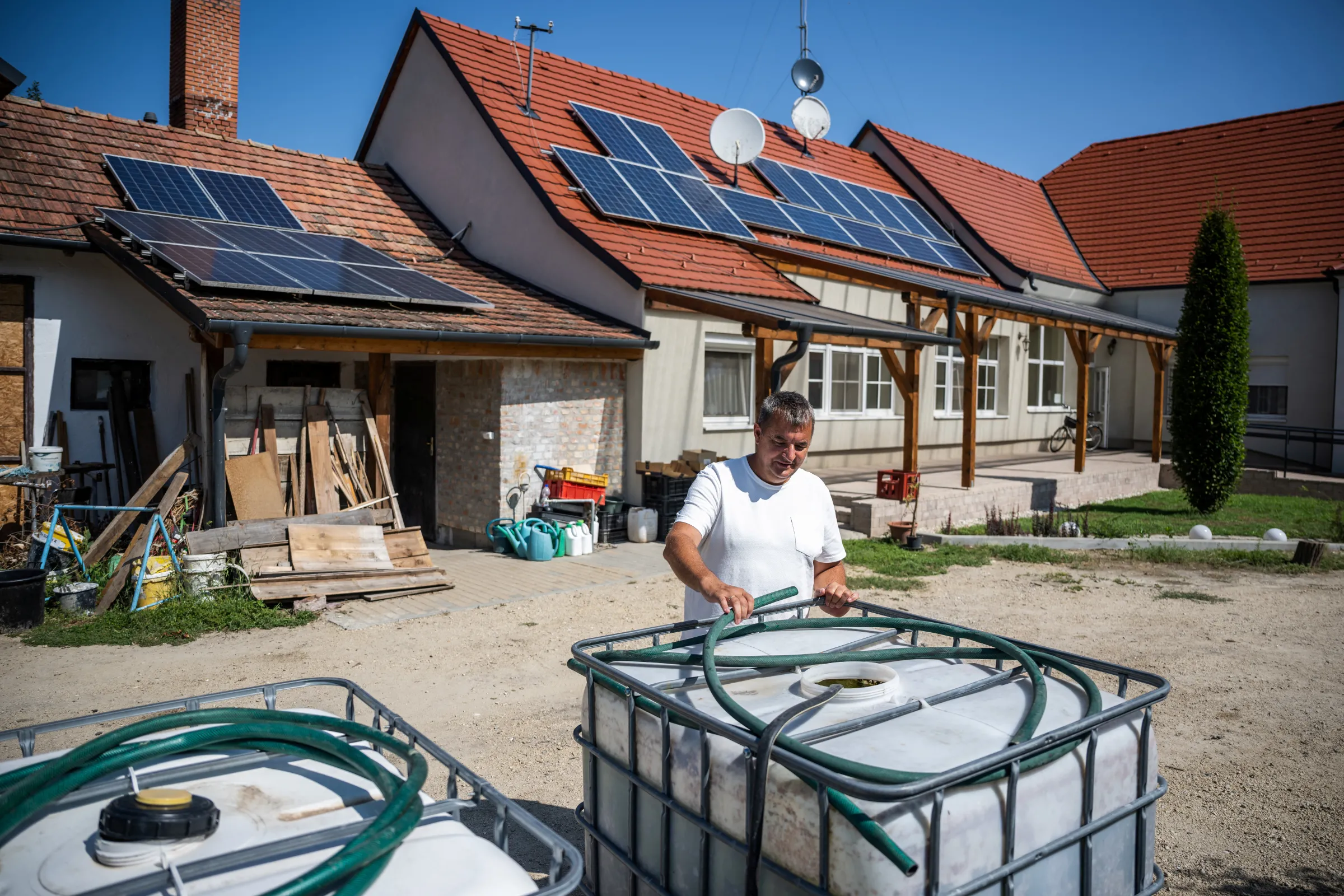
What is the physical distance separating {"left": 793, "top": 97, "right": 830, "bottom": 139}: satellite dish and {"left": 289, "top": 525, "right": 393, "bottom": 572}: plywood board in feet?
44.6

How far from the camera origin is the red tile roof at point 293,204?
383 inches

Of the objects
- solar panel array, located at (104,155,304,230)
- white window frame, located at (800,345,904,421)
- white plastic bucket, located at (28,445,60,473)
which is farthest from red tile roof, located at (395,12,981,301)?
white plastic bucket, located at (28,445,60,473)

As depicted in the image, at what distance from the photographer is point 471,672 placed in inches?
258

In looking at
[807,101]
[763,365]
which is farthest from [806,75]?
[763,365]

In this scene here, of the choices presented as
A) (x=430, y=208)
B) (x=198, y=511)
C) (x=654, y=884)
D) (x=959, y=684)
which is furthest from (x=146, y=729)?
(x=430, y=208)

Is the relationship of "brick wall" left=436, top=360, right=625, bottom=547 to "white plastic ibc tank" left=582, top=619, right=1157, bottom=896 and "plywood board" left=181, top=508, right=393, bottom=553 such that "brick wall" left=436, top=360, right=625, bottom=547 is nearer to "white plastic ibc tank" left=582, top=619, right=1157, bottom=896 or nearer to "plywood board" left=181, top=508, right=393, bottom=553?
"plywood board" left=181, top=508, right=393, bottom=553

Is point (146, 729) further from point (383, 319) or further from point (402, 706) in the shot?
point (383, 319)

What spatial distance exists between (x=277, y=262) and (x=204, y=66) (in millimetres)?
7078

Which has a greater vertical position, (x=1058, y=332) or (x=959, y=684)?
(x=1058, y=332)

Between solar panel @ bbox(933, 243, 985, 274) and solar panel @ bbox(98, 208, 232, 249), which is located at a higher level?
solar panel @ bbox(933, 243, 985, 274)

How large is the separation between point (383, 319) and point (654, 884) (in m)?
8.21

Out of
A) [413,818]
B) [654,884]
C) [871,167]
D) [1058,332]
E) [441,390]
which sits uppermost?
[871,167]

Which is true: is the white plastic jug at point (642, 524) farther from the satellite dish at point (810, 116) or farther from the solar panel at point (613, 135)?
the satellite dish at point (810, 116)

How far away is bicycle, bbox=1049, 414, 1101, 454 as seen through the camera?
21.0 metres
